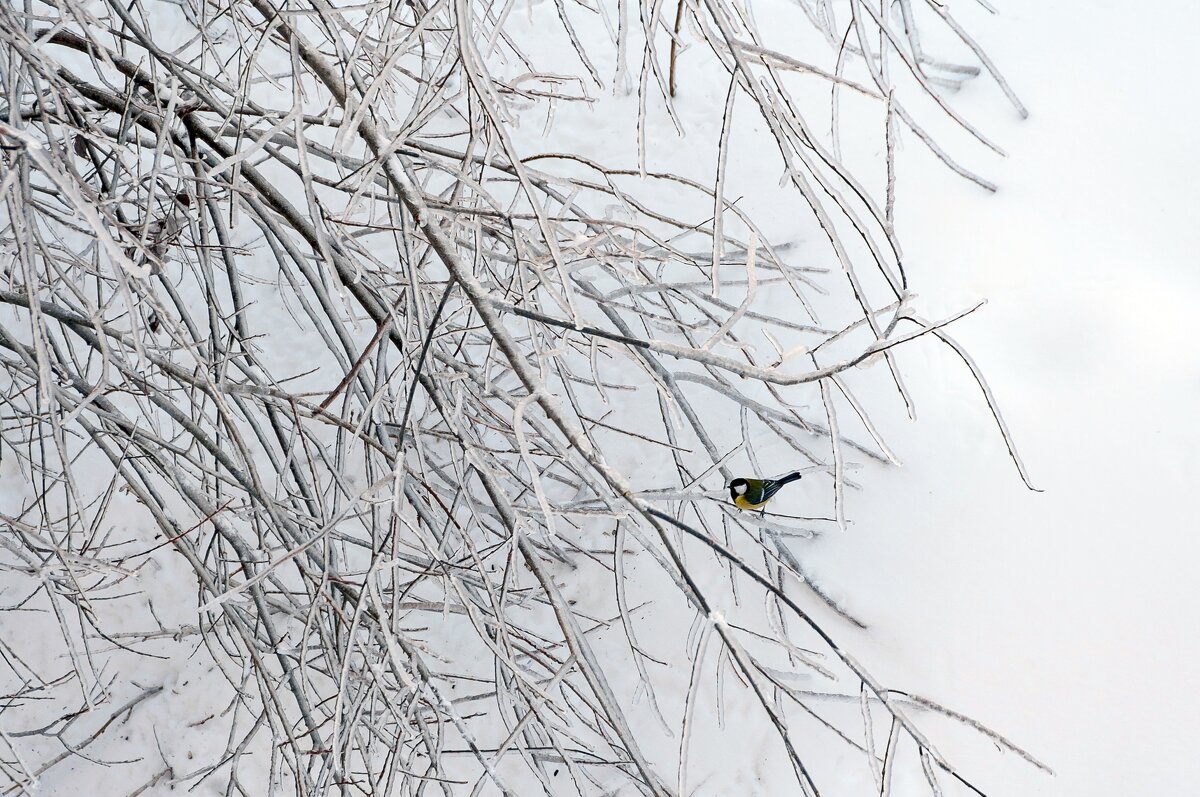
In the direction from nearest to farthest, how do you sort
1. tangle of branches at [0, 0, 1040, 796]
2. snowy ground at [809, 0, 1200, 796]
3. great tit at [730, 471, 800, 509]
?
tangle of branches at [0, 0, 1040, 796], great tit at [730, 471, 800, 509], snowy ground at [809, 0, 1200, 796]

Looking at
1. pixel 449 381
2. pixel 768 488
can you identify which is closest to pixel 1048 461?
pixel 768 488

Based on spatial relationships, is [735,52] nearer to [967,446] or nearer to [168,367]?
[168,367]

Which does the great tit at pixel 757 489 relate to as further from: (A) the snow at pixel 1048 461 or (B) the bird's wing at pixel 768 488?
(A) the snow at pixel 1048 461

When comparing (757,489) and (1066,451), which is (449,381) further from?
(1066,451)

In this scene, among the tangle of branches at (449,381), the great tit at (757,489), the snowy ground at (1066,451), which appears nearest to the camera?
the tangle of branches at (449,381)

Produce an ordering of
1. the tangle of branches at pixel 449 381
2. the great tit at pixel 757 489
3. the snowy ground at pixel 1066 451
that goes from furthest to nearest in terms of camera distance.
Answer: the snowy ground at pixel 1066 451, the great tit at pixel 757 489, the tangle of branches at pixel 449 381

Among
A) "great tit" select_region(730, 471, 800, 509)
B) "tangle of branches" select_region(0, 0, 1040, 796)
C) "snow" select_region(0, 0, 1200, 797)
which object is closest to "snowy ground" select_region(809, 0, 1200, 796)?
"snow" select_region(0, 0, 1200, 797)

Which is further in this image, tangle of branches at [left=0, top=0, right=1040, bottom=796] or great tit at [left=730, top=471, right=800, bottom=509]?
great tit at [left=730, top=471, right=800, bottom=509]

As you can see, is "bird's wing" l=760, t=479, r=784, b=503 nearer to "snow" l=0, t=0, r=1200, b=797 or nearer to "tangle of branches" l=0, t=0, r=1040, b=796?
"tangle of branches" l=0, t=0, r=1040, b=796

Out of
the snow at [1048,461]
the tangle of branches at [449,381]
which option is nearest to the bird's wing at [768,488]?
the tangle of branches at [449,381]

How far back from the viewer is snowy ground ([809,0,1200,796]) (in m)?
2.59

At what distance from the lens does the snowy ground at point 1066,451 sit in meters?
2.59

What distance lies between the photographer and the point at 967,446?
9.34 ft

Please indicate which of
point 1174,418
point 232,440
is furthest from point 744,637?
point 232,440
